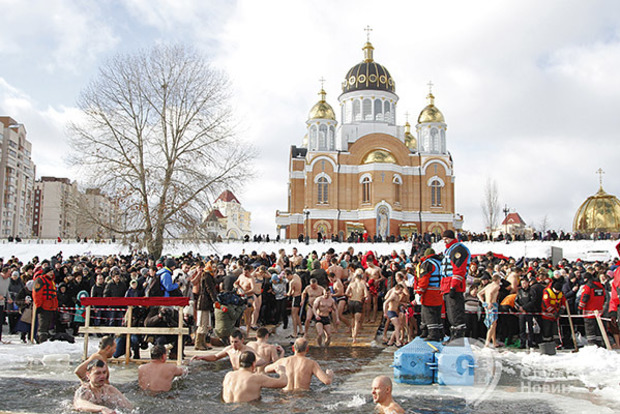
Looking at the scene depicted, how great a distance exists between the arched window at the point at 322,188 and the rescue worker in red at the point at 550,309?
39.9m

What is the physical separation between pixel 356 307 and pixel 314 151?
40.2 m

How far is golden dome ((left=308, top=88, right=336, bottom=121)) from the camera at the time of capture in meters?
53.1

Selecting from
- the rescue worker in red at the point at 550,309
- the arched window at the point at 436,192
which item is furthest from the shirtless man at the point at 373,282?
the arched window at the point at 436,192

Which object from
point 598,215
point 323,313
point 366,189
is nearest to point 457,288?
point 323,313

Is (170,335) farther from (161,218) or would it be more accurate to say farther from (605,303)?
(161,218)

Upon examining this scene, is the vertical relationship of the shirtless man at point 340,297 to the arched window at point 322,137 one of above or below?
below

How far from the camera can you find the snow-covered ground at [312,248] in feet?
100

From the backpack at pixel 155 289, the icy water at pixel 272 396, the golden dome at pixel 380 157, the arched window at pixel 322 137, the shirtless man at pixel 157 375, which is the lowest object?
the icy water at pixel 272 396

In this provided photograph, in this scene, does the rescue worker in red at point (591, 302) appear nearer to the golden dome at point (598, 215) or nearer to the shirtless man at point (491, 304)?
the shirtless man at point (491, 304)

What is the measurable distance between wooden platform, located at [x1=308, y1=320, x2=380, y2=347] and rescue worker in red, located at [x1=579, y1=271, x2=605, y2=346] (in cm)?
451

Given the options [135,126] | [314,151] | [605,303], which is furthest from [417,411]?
[314,151]

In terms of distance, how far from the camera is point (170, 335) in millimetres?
10172

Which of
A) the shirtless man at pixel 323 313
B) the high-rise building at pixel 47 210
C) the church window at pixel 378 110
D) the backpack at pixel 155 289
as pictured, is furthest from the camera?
the high-rise building at pixel 47 210

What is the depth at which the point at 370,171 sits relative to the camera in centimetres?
5038
